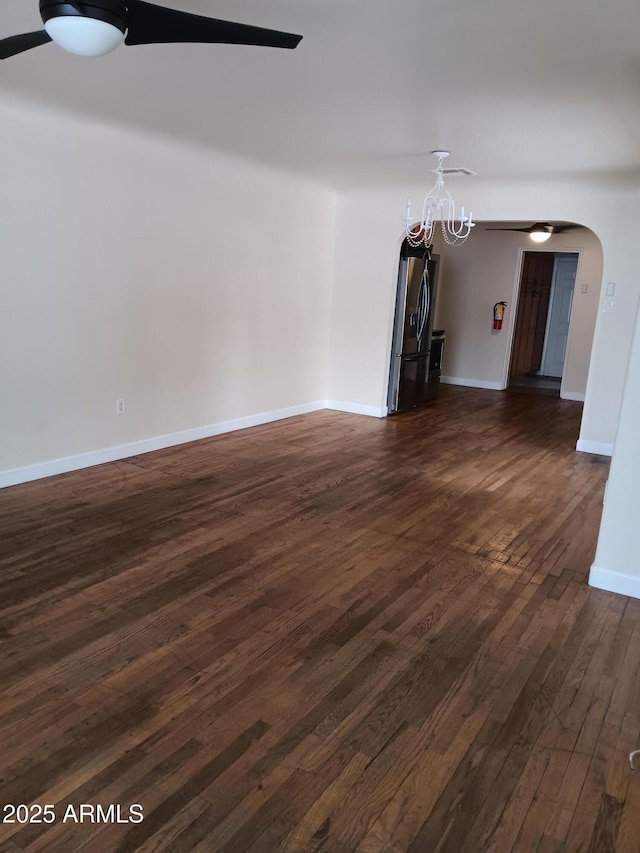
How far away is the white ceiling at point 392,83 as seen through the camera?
7.64 feet

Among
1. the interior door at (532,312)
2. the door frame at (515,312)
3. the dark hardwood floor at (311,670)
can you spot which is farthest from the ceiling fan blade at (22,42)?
the interior door at (532,312)

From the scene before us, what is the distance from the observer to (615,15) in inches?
86.8

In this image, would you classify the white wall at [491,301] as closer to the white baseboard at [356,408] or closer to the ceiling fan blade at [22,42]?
the white baseboard at [356,408]

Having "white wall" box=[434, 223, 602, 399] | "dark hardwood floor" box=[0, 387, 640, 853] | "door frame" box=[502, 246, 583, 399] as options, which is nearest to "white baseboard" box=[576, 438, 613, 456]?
"dark hardwood floor" box=[0, 387, 640, 853]

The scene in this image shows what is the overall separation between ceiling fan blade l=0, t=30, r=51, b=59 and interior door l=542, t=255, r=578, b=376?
997cm

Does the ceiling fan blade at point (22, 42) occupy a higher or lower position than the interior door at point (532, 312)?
higher

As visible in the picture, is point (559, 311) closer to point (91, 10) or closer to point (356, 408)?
point (356, 408)

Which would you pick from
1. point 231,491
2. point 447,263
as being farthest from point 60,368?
point 447,263

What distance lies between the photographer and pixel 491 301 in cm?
902

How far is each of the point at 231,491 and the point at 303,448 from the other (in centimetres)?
132

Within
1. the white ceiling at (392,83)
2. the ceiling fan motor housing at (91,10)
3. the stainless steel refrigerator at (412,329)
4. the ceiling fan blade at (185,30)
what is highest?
the white ceiling at (392,83)

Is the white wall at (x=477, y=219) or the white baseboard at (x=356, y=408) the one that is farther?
the white baseboard at (x=356, y=408)

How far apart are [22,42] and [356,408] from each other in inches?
208

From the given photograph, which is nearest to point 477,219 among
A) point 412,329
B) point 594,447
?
point 412,329
